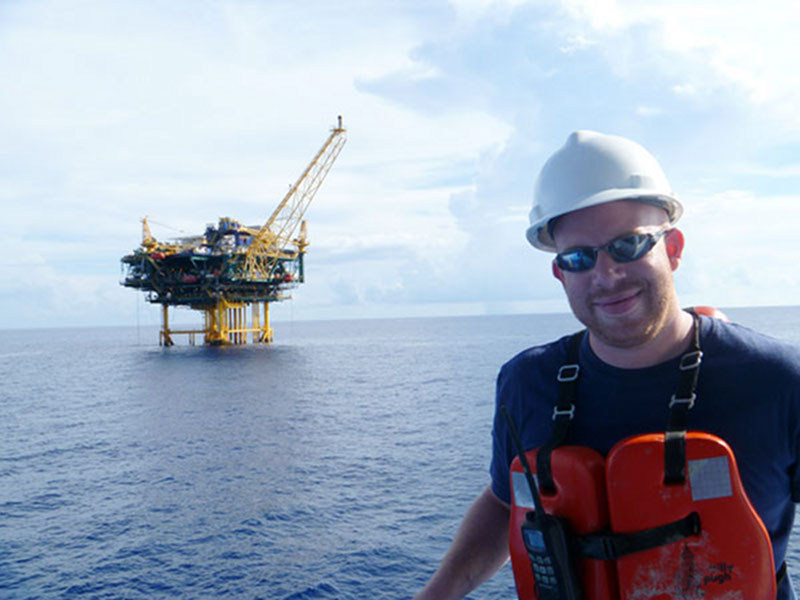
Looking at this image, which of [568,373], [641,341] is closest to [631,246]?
[641,341]

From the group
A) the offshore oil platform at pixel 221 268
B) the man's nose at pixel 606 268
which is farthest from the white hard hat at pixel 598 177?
the offshore oil platform at pixel 221 268

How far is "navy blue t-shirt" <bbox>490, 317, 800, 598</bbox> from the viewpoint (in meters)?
2.69

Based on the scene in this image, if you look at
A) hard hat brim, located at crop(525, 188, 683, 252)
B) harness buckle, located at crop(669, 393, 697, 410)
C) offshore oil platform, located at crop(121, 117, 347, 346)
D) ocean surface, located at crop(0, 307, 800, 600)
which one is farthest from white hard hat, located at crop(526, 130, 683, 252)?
offshore oil platform, located at crop(121, 117, 347, 346)

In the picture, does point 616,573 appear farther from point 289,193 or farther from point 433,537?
point 289,193

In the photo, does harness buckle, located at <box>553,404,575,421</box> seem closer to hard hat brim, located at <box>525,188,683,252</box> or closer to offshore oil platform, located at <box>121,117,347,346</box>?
hard hat brim, located at <box>525,188,683,252</box>

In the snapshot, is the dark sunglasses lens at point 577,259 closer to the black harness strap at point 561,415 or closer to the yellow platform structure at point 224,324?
the black harness strap at point 561,415

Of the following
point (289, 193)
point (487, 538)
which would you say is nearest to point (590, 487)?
point (487, 538)

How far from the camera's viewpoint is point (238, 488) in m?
26.2

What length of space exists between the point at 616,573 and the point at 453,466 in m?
27.4

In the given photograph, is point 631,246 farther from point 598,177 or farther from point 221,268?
point 221,268

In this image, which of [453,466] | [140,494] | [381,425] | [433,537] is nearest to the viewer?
[433,537]

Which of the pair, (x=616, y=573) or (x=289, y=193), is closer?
(x=616, y=573)

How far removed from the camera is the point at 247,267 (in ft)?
291

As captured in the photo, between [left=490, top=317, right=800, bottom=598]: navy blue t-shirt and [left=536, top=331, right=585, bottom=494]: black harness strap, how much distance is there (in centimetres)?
5
